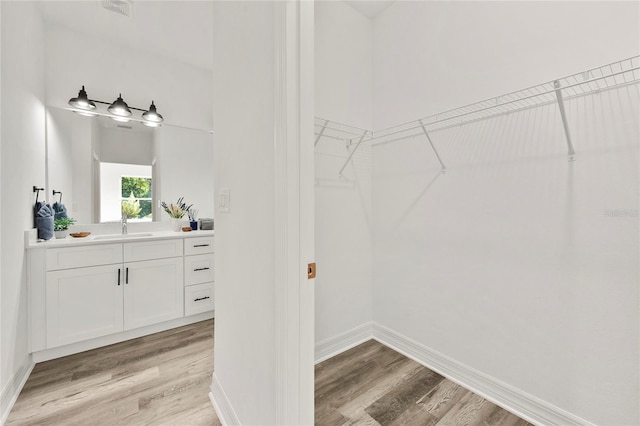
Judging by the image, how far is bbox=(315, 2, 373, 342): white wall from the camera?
198 cm

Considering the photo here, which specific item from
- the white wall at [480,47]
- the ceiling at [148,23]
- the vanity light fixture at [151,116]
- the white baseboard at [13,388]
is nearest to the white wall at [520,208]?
the white wall at [480,47]

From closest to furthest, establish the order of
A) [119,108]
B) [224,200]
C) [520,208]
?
[224,200]
[520,208]
[119,108]

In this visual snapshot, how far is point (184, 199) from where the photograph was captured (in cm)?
294

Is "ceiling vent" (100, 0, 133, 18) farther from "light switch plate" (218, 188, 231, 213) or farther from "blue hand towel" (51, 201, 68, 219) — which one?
"light switch plate" (218, 188, 231, 213)

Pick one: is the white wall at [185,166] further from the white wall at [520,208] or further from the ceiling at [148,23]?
the white wall at [520,208]

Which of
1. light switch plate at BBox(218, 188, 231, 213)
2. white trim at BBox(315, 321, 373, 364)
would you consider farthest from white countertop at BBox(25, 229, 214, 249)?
white trim at BBox(315, 321, 373, 364)

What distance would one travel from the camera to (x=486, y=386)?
1.60m

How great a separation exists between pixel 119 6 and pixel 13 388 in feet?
8.76

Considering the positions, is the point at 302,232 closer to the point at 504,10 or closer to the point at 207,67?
the point at 504,10

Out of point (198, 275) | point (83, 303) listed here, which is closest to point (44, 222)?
point (83, 303)

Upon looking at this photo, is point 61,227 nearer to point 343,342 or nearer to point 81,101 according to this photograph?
point 81,101

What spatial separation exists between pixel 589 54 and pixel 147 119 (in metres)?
3.33

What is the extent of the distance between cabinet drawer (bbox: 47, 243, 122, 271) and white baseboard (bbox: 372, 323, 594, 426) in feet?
7.72

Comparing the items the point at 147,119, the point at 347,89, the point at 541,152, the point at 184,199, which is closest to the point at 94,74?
the point at 147,119
